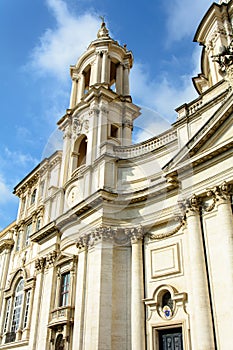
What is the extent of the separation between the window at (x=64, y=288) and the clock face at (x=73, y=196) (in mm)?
3786

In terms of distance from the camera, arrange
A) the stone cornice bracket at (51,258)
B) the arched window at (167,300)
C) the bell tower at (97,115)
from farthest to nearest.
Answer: the stone cornice bracket at (51,258) → the bell tower at (97,115) → the arched window at (167,300)

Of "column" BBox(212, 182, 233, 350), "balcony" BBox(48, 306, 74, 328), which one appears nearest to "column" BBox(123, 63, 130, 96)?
"column" BBox(212, 182, 233, 350)

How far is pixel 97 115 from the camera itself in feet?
73.2

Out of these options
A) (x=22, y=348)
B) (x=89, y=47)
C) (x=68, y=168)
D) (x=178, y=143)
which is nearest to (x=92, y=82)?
(x=89, y=47)

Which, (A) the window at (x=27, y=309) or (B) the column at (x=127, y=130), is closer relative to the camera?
(A) the window at (x=27, y=309)

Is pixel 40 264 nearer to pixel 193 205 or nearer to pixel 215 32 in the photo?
pixel 193 205

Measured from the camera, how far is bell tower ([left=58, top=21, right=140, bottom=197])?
19859 mm

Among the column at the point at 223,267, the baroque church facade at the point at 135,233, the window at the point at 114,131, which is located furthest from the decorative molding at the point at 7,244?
the column at the point at 223,267

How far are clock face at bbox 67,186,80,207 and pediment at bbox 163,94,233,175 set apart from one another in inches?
275

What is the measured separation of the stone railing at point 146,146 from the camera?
1808 centimetres

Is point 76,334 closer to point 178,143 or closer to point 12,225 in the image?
point 178,143

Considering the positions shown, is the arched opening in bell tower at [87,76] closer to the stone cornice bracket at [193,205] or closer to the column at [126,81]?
the column at [126,81]

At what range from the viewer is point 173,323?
Answer: 14359 millimetres

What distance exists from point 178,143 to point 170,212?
3171 mm
